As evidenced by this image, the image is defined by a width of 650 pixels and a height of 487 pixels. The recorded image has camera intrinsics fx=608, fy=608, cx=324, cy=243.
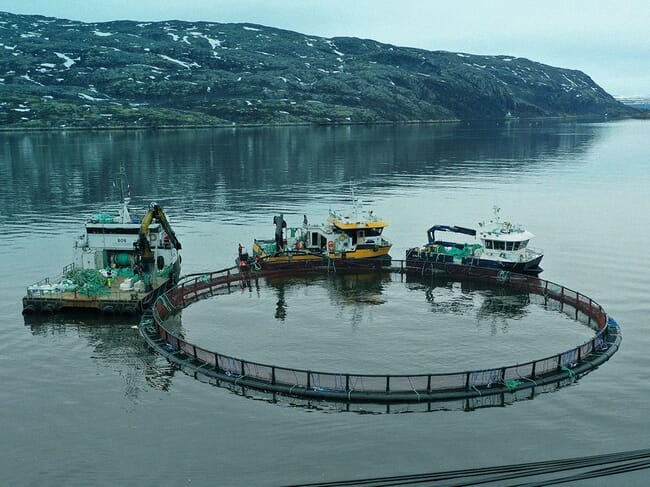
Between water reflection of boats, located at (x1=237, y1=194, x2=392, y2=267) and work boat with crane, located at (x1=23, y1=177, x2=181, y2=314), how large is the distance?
29.7ft

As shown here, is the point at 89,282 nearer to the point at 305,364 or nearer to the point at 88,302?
the point at 88,302

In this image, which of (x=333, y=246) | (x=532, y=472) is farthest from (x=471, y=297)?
(x=532, y=472)

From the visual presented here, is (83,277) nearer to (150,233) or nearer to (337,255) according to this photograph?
(150,233)

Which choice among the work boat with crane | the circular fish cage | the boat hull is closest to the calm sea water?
the circular fish cage

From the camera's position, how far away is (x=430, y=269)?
59.6 meters

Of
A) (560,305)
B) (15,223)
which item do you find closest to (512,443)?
(560,305)

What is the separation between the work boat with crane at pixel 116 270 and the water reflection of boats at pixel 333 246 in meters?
9.06

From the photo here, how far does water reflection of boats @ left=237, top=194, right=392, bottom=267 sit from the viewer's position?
60.9 metres

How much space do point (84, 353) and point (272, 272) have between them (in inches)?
858

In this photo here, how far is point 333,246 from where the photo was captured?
62688mm

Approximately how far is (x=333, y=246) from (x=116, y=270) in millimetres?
21388

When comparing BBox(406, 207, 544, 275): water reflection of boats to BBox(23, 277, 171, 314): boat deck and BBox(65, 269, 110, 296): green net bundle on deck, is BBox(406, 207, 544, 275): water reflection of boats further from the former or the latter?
BBox(65, 269, 110, 296): green net bundle on deck

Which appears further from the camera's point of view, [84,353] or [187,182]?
[187,182]

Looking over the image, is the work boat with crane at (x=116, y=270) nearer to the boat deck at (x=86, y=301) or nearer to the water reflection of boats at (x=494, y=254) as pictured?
the boat deck at (x=86, y=301)
